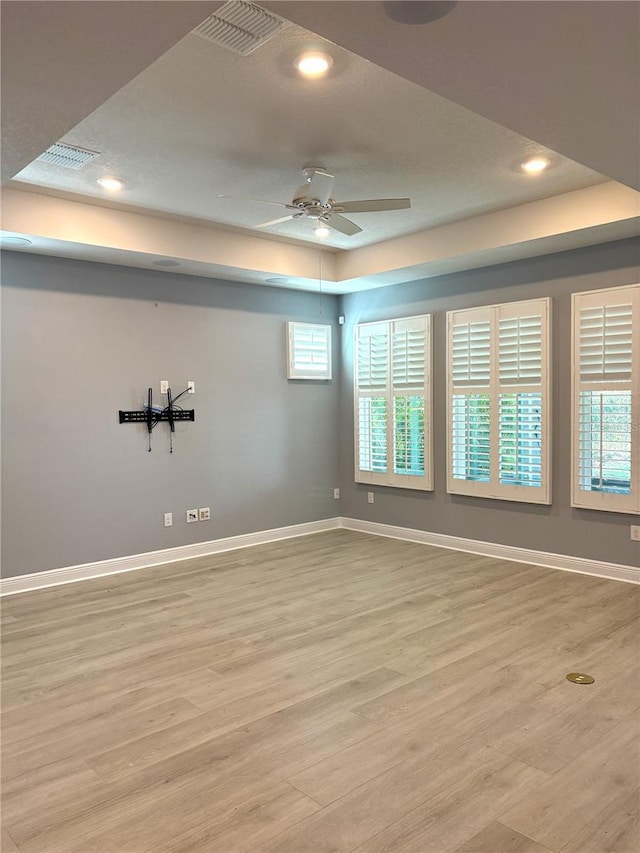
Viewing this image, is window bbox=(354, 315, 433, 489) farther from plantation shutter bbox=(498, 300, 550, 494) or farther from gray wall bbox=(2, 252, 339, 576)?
plantation shutter bbox=(498, 300, 550, 494)

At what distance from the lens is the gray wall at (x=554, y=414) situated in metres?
4.88

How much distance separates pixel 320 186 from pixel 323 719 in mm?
2958

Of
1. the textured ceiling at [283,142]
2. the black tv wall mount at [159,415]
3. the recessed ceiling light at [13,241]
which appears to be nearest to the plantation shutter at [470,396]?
the textured ceiling at [283,142]

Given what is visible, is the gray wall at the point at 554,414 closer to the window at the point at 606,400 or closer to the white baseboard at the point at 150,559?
the window at the point at 606,400

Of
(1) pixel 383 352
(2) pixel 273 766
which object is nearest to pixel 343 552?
(1) pixel 383 352

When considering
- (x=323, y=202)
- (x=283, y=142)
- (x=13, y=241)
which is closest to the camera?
(x=283, y=142)

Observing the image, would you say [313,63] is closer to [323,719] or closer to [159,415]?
[323,719]

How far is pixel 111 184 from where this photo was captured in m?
4.26

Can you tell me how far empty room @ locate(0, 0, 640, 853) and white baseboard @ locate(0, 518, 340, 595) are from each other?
0.03 m

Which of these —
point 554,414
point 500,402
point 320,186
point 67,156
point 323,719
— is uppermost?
point 67,156

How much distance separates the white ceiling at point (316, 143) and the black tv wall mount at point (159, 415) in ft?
4.06

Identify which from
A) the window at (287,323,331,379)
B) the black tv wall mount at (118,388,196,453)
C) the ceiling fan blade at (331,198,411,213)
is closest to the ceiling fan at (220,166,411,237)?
the ceiling fan blade at (331,198,411,213)

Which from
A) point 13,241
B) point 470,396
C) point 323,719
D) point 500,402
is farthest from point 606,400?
point 13,241

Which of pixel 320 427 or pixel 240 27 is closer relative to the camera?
pixel 240 27
